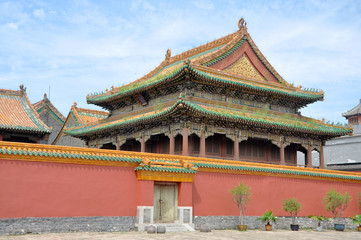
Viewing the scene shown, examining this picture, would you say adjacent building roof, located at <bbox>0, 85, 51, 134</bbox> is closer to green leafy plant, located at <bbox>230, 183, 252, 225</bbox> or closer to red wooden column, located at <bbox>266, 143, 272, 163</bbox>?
green leafy plant, located at <bbox>230, 183, 252, 225</bbox>

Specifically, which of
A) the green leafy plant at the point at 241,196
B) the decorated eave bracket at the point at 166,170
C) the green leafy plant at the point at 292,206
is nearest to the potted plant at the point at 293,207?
the green leafy plant at the point at 292,206

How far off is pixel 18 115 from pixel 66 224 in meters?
13.3

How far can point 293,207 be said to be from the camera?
2114 cm

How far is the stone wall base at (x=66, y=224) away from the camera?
48.1 feet

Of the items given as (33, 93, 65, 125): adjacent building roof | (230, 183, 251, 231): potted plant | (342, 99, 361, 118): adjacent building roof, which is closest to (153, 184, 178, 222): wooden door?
(230, 183, 251, 231): potted plant

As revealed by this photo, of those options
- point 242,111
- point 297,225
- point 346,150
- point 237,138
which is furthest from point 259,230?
point 346,150

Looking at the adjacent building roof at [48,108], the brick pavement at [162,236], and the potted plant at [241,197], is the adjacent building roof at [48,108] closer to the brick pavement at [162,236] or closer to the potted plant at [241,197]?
the potted plant at [241,197]

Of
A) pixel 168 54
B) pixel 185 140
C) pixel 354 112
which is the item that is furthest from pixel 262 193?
pixel 354 112

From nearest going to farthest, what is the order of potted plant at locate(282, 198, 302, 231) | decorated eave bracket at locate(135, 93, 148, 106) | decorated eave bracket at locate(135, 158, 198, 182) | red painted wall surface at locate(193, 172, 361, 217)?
decorated eave bracket at locate(135, 158, 198, 182)
red painted wall surface at locate(193, 172, 361, 217)
potted plant at locate(282, 198, 302, 231)
decorated eave bracket at locate(135, 93, 148, 106)

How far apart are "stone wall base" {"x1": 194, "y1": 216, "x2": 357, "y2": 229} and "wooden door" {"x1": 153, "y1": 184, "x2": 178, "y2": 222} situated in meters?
1.11

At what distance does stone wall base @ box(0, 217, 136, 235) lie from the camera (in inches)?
577

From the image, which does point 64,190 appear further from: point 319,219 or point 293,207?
point 319,219

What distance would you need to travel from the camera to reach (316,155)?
44.9 meters

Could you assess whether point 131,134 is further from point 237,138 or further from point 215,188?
point 215,188
